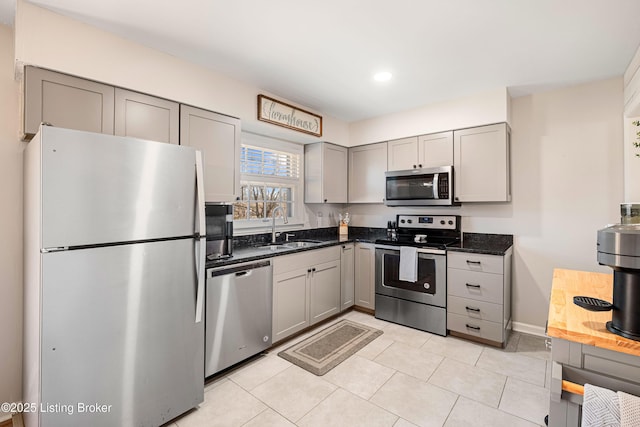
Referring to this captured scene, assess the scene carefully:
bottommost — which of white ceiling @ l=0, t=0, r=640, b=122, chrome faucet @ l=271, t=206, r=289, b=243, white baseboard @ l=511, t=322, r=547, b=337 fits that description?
white baseboard @ l=511, t=322, r=547, b=337

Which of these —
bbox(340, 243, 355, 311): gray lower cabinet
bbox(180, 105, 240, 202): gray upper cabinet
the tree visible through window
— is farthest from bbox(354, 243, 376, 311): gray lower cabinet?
bbox(180, 105, 240, 202): gray upper cabinet

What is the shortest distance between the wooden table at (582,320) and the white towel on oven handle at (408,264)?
5.05 ft

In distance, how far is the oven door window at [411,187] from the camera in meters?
3.39

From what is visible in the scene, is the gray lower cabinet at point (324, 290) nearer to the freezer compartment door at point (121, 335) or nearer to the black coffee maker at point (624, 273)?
the freezer compartment door at point (121, 335)

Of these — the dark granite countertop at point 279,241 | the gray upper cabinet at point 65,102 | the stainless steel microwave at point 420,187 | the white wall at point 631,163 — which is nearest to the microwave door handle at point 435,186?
the stainless steel microwave at point 420,187

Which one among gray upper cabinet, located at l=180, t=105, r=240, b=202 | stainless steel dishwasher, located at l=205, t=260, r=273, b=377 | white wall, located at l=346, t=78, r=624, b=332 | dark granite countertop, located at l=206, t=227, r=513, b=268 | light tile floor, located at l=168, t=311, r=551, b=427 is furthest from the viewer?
white wall, located at l=346, t=78, r=624, b=332

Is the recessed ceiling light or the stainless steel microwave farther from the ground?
the recessed ceiling light

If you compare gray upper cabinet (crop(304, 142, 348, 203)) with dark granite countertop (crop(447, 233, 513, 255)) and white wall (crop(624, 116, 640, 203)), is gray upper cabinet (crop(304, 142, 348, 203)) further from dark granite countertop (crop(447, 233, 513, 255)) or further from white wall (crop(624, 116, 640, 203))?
white wall (crop(624, 116, 640, 203))

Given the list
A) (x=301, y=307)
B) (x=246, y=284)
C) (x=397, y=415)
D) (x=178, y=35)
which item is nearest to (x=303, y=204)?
(x=301, y=307)

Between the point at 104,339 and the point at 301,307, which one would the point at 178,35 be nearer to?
the point at 104,339

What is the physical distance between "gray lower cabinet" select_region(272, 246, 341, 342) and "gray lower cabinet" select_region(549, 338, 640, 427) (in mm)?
2132

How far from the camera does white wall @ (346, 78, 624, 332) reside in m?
2.79

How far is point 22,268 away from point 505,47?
3774 millimetres

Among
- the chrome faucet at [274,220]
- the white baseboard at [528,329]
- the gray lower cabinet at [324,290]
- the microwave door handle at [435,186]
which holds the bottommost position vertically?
the white baseboard at [528,329]
